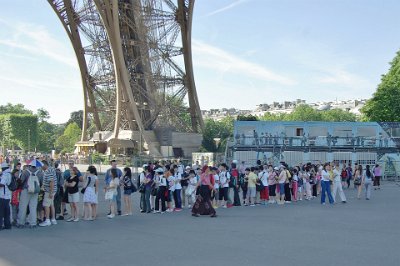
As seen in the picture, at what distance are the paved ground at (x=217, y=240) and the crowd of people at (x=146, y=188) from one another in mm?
638

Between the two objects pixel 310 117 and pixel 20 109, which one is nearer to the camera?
pixel 310 117

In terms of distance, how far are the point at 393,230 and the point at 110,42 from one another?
35127mm

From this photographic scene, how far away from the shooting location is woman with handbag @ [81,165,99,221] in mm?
15047

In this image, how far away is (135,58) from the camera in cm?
4972

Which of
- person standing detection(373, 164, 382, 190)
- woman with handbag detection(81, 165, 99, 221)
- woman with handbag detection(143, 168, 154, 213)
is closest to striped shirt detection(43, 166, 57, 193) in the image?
woman with handbag detection(81, 165, 99, 221)

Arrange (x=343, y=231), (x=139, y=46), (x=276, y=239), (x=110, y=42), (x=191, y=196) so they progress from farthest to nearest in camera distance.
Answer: (x=139, y=46) → (x=110, y=42) → (x=191, y=196) → (x=343, y=231) → (x=276, y=239)

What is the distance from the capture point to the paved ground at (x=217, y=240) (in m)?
9.61

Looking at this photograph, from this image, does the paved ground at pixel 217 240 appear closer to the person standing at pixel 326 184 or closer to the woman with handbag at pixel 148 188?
the woman with handbag at pixel 148 188

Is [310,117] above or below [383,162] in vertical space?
above

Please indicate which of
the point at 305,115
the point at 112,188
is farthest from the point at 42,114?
the point at 112,188

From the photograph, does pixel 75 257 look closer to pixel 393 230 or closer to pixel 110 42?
pixel 393 230

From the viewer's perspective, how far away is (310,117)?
119500 mm

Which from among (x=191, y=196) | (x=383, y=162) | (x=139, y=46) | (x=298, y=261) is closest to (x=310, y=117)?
(x=139, y=46)

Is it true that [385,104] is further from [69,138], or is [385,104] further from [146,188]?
[69,138]
